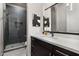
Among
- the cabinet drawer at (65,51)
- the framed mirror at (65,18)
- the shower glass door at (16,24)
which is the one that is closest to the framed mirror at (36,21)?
the shower glass door at (16,24)

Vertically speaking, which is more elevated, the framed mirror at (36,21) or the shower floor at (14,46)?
the framed mirror at (36,21)

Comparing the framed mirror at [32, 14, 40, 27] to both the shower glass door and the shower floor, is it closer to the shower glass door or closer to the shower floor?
the shower glass door

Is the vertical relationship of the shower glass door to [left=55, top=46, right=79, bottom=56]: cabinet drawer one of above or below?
above

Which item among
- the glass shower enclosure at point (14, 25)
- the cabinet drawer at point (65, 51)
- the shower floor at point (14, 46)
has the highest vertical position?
the glass shower enclosure at point (14, 25)

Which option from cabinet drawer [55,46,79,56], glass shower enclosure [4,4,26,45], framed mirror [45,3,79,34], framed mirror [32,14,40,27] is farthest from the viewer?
framed mirror [32,14,40,27]

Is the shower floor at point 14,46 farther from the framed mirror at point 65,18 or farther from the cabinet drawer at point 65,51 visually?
the cabinet drawer at point 65,51

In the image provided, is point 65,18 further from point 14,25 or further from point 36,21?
point 14,25

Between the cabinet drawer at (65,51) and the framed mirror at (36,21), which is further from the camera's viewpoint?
the framed mirror at (36,21)

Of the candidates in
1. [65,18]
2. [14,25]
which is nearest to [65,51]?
[65,18]

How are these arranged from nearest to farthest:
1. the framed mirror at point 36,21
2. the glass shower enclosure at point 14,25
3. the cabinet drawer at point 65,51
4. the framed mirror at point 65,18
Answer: the cabinet drawer at point 65,51 < the framed mirror at point 65,18 < the glass shower enclosure at point 14,25 < the framed mirror at point 36,21

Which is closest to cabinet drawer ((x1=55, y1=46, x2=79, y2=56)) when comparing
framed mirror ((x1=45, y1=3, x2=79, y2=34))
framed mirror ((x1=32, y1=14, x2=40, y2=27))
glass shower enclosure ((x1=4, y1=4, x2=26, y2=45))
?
framed mirror ((x1=45, y1=3, x2=79, y2=34))

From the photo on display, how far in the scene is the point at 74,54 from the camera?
0.76 metres

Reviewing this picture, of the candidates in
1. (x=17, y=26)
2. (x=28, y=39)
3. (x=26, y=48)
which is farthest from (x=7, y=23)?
(x=26, y=48)

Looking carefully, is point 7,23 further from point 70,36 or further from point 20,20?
point 70,36
